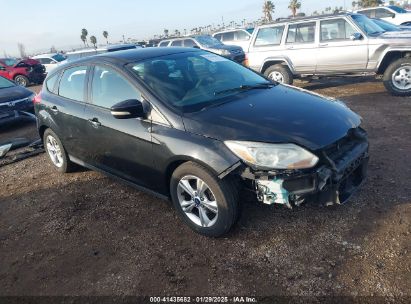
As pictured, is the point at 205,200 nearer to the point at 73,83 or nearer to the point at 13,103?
the point at 73,83

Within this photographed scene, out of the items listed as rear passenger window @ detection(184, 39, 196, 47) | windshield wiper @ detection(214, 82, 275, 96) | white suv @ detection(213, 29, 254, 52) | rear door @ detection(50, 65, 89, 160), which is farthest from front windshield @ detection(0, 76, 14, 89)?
white suv @ detection(213, 29, 254, 52)

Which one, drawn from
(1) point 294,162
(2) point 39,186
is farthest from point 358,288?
(2) point 39,186

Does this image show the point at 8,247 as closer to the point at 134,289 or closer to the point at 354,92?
the point at 134,289

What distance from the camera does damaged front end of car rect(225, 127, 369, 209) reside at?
2.87m

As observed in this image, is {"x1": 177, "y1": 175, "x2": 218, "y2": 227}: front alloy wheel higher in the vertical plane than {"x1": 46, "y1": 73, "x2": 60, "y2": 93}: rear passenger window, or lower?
lower

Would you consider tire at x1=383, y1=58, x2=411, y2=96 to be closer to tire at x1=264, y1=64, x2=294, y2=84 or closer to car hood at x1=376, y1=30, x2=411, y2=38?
car hood at x1=376, y1=30, x2=411, y2=38

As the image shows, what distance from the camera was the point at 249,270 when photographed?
290cm

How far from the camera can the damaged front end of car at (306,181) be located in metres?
2.87

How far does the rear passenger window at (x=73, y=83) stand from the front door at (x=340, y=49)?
6244mm

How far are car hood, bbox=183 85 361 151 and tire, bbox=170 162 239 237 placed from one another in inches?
14.7

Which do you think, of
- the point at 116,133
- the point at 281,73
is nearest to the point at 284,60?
the point at 281,73

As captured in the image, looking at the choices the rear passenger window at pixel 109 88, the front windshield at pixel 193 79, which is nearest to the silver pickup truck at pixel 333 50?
the front windshield at pixel 193 79

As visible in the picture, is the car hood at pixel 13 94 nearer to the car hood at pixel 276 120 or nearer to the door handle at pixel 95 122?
the door handle at pixel 95 122

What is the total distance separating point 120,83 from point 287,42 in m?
6.48
